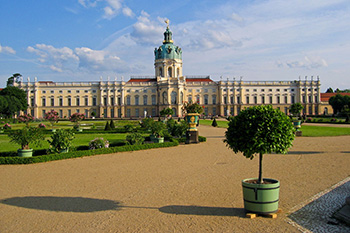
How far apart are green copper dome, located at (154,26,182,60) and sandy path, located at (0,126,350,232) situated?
6239 cm

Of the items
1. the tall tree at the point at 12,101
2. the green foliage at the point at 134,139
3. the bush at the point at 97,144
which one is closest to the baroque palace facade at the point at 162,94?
the tall tree at the point at 12,101

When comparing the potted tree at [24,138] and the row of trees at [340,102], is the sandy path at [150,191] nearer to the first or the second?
the potted tree at [24,138]

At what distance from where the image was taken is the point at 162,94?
6994cm

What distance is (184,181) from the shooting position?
8250 millimetres

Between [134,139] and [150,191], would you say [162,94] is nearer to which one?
[134,139]

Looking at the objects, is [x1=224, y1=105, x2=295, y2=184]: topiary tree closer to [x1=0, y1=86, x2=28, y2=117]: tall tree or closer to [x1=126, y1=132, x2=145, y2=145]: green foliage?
[x1=126, y1=132, x2=145, y2=145]: green foliage

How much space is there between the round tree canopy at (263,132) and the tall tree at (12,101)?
5365cm

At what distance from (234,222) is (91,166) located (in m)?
6.76

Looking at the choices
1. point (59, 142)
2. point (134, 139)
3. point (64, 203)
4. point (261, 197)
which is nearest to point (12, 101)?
point (134, 139)

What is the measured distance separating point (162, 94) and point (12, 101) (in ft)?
96.9

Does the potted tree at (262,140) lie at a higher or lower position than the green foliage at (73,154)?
higher

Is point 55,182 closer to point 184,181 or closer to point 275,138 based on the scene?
point 184,181

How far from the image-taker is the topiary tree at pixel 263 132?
552 cm

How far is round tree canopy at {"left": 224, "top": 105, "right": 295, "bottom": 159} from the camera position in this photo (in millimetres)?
5516
